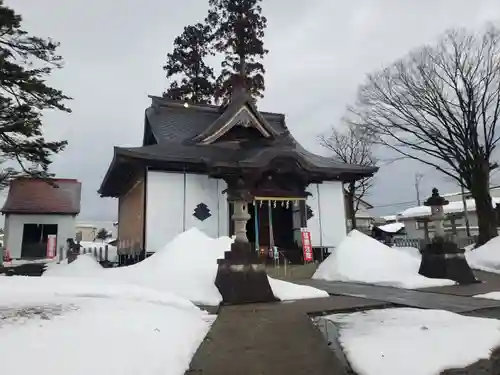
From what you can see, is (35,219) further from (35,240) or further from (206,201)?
(206,201)

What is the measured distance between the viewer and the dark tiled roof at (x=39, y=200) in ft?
76.7

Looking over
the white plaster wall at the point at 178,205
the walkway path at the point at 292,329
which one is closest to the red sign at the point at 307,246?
the white plaster wall at the point at 178,205

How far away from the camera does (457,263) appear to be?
878 centimetres

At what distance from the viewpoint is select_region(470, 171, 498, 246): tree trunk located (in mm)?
14219

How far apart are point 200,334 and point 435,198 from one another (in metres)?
7.55

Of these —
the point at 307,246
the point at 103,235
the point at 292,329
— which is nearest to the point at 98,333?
the point at 292,329

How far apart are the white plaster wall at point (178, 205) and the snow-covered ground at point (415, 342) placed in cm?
833

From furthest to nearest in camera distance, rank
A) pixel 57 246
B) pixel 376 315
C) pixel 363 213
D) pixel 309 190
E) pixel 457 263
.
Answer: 1. pixel 363 213
2. pixel 57 246
3. pixel 309 190
4. pixel 457 263
5. pixel 376 315

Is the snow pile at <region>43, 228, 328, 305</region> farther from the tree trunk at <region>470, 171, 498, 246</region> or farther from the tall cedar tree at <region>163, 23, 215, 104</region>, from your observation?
the tall cedar tree at <region>163, 23, 215, 104</region>

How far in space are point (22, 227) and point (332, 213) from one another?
19.5 metres

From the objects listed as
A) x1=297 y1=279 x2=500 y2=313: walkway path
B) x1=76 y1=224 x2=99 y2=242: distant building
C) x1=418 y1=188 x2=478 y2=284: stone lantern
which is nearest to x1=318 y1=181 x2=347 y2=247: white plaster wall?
x1=418 y1=188 x2=478 y2=284: stone lantern

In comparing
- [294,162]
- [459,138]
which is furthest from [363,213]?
[294,162]

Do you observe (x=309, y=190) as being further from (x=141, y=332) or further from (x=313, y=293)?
(x=141, y=332)

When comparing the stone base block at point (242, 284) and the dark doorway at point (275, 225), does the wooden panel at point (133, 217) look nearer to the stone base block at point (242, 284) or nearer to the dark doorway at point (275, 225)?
the dark doorway at point (275, 225)
